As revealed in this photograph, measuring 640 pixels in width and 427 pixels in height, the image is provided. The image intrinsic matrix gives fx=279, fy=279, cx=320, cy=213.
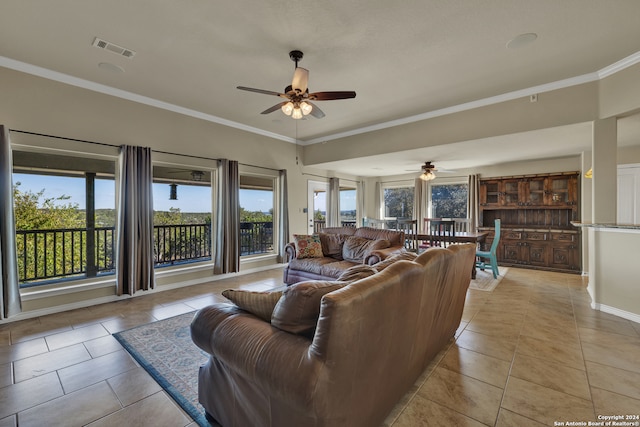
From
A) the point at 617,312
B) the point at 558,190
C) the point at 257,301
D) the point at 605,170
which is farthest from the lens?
the point at 558,190

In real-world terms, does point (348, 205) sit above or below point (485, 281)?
above

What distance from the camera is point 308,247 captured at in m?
4.61

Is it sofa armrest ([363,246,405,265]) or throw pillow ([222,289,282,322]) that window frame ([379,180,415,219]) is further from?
throw pillow ([222,289,282,322])

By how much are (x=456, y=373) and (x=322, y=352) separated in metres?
1.69

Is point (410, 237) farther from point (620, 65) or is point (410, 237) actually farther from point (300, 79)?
point (300, 79)

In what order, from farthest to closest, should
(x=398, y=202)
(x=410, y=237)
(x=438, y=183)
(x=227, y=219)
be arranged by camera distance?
(x=398, y=202) < (x=438, y=183) < (x=410, y=237) < (x=227, y=219)

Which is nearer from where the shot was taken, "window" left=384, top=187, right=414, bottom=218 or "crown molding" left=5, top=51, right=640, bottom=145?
"crown molding" left=5, top=51, right=640, bottom=145

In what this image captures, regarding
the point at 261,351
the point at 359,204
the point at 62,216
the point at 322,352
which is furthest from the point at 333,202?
the point at 322,352

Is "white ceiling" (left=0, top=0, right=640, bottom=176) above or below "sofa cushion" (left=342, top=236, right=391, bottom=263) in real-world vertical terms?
above

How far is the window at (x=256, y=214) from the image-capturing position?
6.01m

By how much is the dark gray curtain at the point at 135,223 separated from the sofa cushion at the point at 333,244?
8.89 ft

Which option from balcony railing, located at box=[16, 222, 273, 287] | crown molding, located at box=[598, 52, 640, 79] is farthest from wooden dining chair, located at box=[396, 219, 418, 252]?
balcony railing, located at box=[16, 222, 273, 287]

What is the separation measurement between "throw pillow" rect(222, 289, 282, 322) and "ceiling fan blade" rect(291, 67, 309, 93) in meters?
2.18

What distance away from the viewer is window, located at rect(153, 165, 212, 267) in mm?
4918
